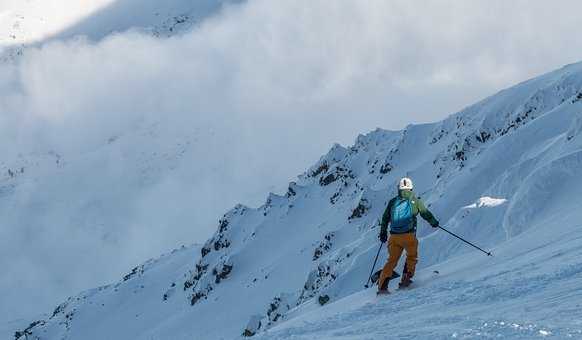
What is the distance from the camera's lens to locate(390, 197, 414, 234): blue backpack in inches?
466

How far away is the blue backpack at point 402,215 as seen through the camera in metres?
11.8

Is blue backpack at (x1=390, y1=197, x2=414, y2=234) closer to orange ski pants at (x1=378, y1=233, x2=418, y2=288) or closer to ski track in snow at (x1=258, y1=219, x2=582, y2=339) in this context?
orange ski pants at (x1=378, y1=233, x2=418, y2=288)

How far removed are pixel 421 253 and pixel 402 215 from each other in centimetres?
892

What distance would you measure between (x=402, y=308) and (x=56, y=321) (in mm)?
48210

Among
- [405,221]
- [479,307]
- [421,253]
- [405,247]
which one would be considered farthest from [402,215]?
[421,253]

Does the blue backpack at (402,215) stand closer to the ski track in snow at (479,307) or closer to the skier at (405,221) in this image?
the skier at (405,221)

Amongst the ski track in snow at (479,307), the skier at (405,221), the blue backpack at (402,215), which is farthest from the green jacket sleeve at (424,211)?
the ski track in snow at (479,307)

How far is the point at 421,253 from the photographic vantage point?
20.5 meters

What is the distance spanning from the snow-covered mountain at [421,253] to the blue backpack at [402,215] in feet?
3.23

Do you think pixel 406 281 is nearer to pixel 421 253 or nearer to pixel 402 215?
pixel 402 215

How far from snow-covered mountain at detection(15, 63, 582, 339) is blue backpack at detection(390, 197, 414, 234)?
3.23 feet

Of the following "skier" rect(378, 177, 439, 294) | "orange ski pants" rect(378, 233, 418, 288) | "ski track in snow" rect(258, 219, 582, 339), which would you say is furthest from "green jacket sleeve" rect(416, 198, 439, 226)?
"ski track in snow" rect(258, 219, 582, 339)

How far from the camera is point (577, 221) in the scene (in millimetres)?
12484

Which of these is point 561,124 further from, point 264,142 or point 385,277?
point 264,142
